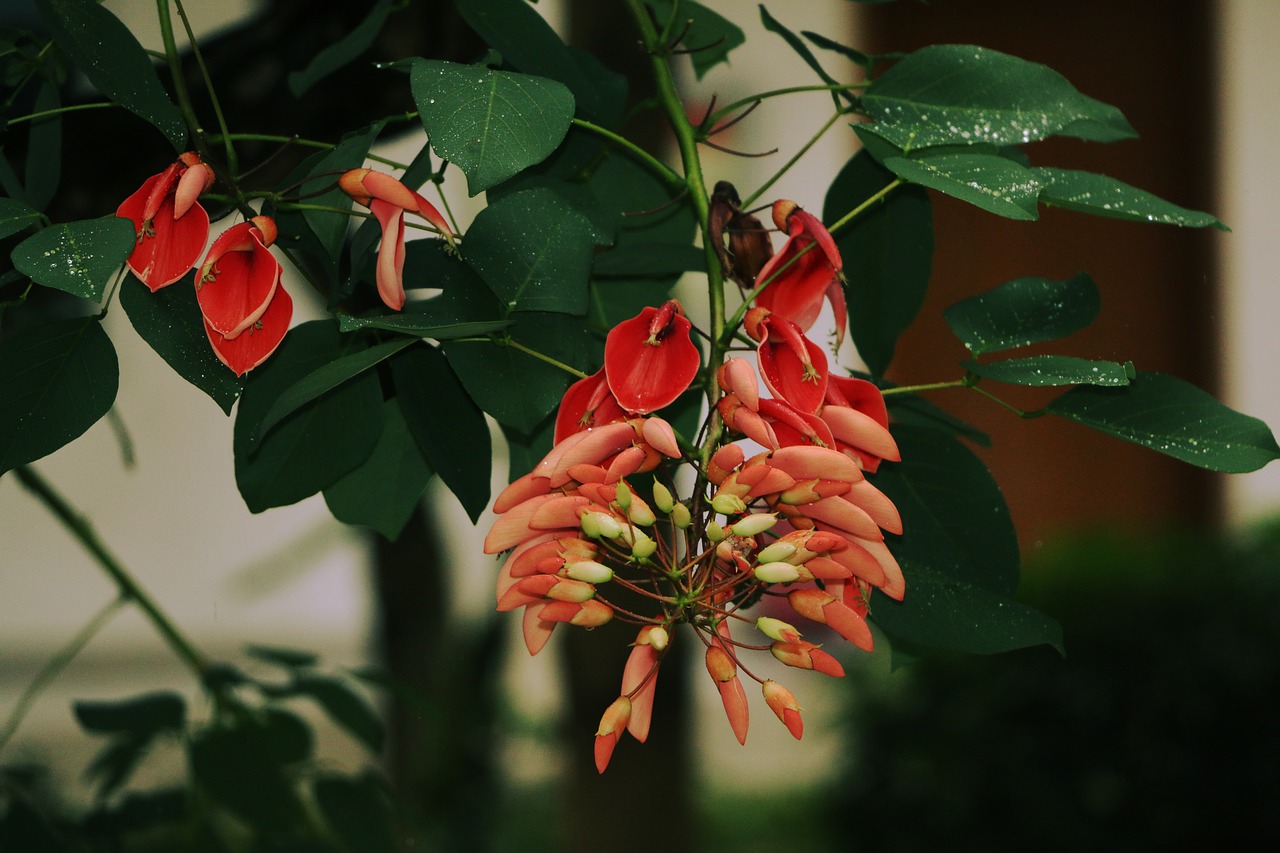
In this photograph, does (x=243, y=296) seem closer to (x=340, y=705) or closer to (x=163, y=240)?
(x=163, y=240)

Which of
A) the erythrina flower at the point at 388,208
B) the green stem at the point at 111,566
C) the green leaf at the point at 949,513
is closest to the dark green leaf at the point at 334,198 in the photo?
the erythrina flower at the point at 388,208

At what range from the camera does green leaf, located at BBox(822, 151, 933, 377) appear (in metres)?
0.52

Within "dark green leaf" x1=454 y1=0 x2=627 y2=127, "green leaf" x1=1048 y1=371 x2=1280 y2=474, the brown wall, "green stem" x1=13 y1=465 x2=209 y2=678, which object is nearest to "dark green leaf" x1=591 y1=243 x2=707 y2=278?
"dark green leaf" x1=454 y1=0 x2=627 y2=127

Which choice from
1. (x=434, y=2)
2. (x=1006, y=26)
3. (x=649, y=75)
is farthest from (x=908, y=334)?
(x=434, y=2)

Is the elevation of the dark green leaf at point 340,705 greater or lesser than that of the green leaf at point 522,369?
lesser

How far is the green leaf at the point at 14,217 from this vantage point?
1.25 feet

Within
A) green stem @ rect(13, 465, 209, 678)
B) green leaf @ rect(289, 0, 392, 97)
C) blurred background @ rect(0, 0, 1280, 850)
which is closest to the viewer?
green leaf @ rect(289, 0, 392, 97)

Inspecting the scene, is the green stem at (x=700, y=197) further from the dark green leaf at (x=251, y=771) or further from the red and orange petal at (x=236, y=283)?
the dark green leaf at (x=251, y=771)

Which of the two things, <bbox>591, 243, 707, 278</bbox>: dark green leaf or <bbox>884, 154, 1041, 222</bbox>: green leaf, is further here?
<bbox>591, 243, 707, 278</bbox>: dark green leaf

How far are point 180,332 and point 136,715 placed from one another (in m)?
0.51

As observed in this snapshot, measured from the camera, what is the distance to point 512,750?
2.61 meters

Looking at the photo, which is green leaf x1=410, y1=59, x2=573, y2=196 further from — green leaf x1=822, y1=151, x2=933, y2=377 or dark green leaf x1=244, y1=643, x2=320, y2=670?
dark green leaf x1=244, y1=643, x2=320, y2=670

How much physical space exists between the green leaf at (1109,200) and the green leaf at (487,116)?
16cm

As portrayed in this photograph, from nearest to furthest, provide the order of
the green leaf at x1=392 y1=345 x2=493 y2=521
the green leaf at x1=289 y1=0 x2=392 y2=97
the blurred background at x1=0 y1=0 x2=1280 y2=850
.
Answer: the green leaf at x1=392 y1=345 x2=493 y2=521, the green leaf at x1=289 y1=0 x2=392 y2=97, the blurred background at x1=0 y1=0 x2=1280 y2=850
